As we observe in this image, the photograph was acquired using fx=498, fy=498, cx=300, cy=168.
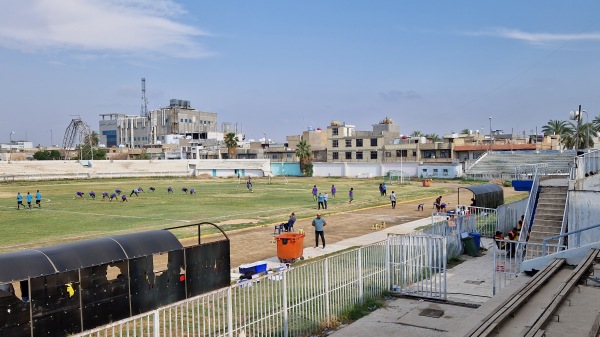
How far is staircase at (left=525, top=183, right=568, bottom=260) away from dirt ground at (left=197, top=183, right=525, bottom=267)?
349 inches

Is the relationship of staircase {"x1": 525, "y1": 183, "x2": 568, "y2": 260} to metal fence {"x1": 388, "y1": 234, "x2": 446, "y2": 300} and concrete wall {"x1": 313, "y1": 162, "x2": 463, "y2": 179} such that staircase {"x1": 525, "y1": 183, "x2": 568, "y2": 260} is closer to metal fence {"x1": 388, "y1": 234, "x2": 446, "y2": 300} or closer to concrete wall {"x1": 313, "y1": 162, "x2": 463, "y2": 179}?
metal fence {"x1": 388, "y1": 234, "x2": 446, "y2": 300}

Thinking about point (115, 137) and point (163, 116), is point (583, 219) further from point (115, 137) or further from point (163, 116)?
point (115, 137)

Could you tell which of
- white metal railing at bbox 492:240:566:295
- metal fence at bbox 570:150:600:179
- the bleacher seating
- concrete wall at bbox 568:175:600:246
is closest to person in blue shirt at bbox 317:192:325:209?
metal fence at bbox 570:150:600:179

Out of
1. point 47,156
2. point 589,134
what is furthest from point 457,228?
point 47,156

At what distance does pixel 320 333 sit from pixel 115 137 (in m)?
202

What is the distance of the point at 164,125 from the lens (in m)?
178

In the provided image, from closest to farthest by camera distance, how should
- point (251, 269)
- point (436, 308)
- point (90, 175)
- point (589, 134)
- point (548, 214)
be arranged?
1. point (436, 308)
2. point (251, 269)
3. point (548, 214)
4. point (589, 134)
5. point (90, 175)

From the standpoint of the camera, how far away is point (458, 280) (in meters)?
15.4

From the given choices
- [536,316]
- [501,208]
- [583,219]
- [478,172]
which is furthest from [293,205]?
[478,172]

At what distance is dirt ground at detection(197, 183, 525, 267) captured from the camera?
2122 cm

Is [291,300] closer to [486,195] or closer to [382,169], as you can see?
[486,195]

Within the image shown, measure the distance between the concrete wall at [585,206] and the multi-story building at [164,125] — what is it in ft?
507

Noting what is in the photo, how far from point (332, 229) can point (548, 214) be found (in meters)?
11.5

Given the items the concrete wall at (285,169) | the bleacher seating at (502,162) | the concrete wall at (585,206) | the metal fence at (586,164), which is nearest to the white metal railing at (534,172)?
the metal fence at (586,164)
